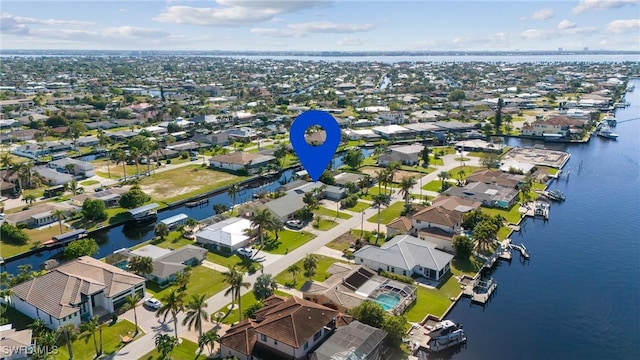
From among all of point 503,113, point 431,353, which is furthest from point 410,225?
point 503,113

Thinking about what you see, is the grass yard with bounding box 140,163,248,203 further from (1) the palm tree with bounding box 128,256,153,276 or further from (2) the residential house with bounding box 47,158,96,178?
(1) the palm tree with bounding box 128,256,153,276

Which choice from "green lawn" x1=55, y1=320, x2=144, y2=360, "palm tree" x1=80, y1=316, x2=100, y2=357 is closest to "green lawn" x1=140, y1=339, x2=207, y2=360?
"green lawn" x1=55, y1=320, x2=144, y2=360

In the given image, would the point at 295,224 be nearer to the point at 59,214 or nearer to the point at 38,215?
the point at 59,214

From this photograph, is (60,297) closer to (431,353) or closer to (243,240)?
(243,240)

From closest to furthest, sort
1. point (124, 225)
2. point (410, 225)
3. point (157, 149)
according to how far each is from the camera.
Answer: point (410, 225)
point (124, 225)
point (157, 149)

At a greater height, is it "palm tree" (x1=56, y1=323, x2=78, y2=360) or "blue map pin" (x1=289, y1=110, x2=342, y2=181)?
"blue map pin" (x1=289, y1=110, x2=342, y2=181)

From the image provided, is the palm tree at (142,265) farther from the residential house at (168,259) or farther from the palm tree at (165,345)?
the palm tree at (165,345)
